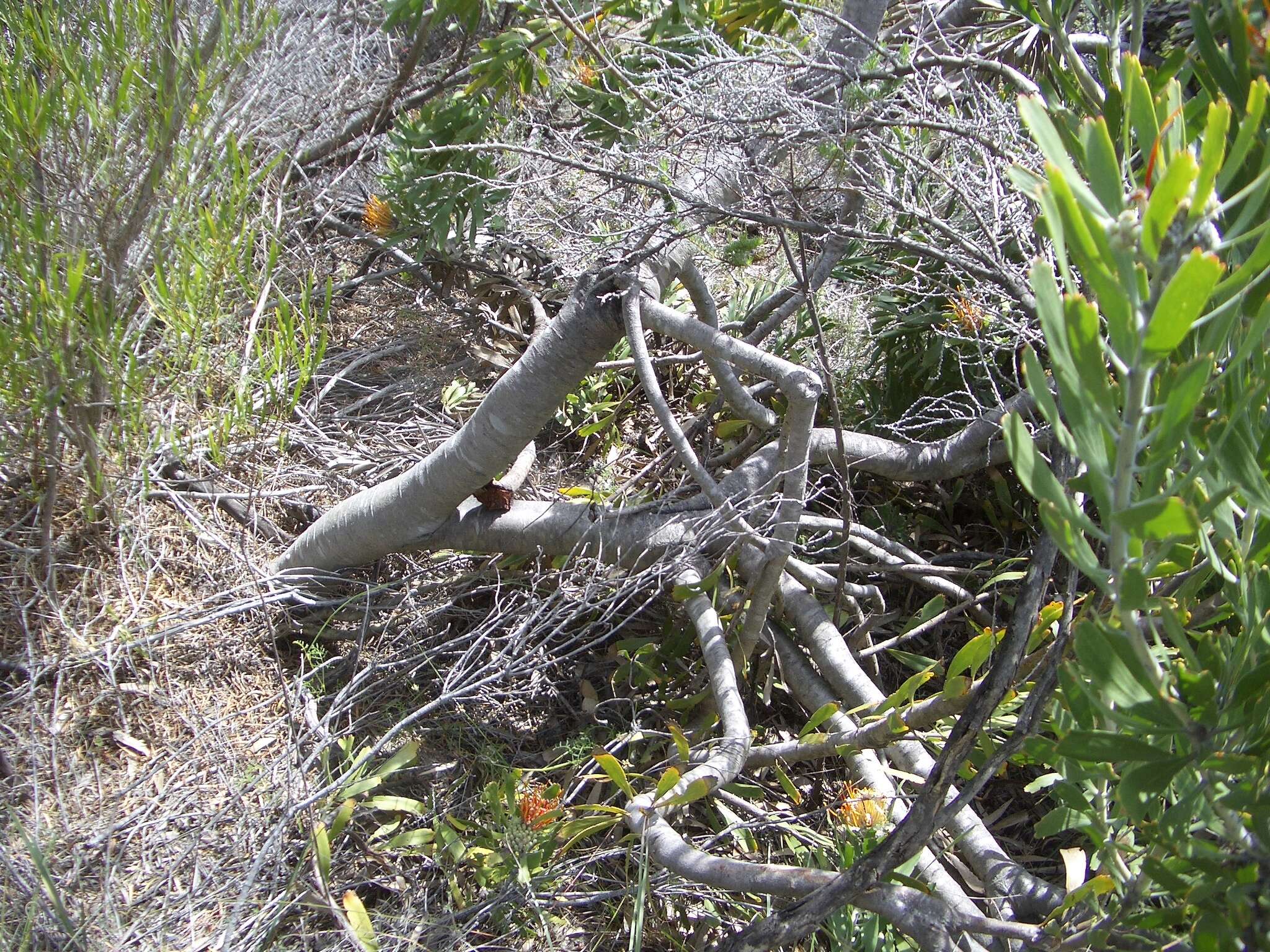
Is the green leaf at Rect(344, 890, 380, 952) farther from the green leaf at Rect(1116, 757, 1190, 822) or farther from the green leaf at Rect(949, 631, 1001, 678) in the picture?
the green leaf at Rect(1116, 757, 1190, 822)

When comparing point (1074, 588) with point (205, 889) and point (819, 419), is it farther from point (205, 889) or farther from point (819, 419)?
point (205, 889)

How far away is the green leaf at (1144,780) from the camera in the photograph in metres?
0.85

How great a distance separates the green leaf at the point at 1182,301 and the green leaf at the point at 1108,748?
Answer: 1.36 ft

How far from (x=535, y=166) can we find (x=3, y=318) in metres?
1.38

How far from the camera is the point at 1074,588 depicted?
4.40 ft

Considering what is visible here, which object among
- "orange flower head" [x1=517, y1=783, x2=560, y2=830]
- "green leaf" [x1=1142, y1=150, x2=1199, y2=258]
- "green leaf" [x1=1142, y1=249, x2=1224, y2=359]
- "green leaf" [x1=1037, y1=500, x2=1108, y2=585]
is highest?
"green leaf" [x1=1142, y1=150, x2=1199, y2=258]

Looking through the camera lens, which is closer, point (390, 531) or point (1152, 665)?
point (1152, 665)

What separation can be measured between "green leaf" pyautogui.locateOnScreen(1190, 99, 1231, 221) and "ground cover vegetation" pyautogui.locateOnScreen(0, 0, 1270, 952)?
0.58 metres

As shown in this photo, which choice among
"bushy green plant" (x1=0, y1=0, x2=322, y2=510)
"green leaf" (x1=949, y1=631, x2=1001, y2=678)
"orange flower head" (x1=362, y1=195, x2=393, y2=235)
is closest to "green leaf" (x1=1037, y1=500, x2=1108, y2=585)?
"green leaf" (x1=949, y1=631, x2=1001, y2=678)

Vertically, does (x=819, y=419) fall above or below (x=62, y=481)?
below

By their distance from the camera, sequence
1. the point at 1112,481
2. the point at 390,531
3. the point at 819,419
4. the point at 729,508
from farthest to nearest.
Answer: the point at 819,419, the point at 390,531, the point at 729,508, the point at 1112,481

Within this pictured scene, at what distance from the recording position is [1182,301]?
0.62 metres

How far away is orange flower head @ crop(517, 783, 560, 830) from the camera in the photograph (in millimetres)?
1952

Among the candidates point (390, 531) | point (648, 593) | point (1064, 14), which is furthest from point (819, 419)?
point (1064, 14)
